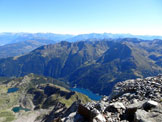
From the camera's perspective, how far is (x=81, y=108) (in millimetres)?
17922

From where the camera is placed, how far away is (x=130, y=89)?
2923 centimetres

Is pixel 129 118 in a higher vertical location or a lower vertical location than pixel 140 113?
lower

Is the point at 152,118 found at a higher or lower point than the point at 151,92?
higher

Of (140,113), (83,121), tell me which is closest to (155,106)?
(140,113)

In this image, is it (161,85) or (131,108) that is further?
(161,85)

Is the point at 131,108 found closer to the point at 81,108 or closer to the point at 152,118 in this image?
the point at 152,118

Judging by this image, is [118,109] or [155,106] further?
[118,109]

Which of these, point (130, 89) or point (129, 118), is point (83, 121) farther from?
point (130, 89)

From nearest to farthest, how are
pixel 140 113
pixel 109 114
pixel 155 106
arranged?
pixel 140 113
pixel 155 106
pixel 109 114

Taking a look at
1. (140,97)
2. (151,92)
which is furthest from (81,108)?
(151,92)

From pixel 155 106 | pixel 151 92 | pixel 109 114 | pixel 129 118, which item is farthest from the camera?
pixel 151 92

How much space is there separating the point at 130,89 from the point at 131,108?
13.5m

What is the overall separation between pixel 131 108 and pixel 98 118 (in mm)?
4229

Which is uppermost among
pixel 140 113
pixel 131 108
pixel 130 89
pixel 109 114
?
pixel 140 113
